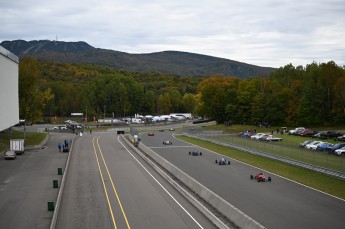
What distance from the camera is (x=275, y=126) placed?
3812 inches

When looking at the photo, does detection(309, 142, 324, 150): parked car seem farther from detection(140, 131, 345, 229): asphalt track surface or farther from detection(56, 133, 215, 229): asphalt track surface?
detection(56, 133, 215, 229): asphalt track surface

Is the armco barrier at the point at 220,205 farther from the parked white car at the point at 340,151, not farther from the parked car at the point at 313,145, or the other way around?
the parked car at the point at 313,145

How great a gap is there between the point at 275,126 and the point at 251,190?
65897mm

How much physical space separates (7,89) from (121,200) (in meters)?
25.8

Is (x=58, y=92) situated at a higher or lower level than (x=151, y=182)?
higher

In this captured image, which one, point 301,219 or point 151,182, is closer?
point 301,219

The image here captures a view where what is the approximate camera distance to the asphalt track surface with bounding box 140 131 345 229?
80.1 ft

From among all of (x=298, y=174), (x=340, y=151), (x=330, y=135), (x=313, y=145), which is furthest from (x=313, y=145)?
(x=330, y=135)

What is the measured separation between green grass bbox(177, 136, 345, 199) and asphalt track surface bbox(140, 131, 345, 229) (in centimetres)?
110

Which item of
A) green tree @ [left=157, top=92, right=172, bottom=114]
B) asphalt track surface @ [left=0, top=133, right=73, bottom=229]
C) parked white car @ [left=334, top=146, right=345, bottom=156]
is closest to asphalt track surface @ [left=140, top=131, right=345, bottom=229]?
parked white car @ [left=334, top=146, right=345, bottom=156]

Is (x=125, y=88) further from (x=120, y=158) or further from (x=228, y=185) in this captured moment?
(x=228, y=185)

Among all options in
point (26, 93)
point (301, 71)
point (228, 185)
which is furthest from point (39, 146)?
point (301, 71)

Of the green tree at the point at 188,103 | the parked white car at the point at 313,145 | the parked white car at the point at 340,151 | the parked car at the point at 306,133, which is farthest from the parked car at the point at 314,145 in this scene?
the green tree at the point at 188,103

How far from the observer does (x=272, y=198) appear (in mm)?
30141
